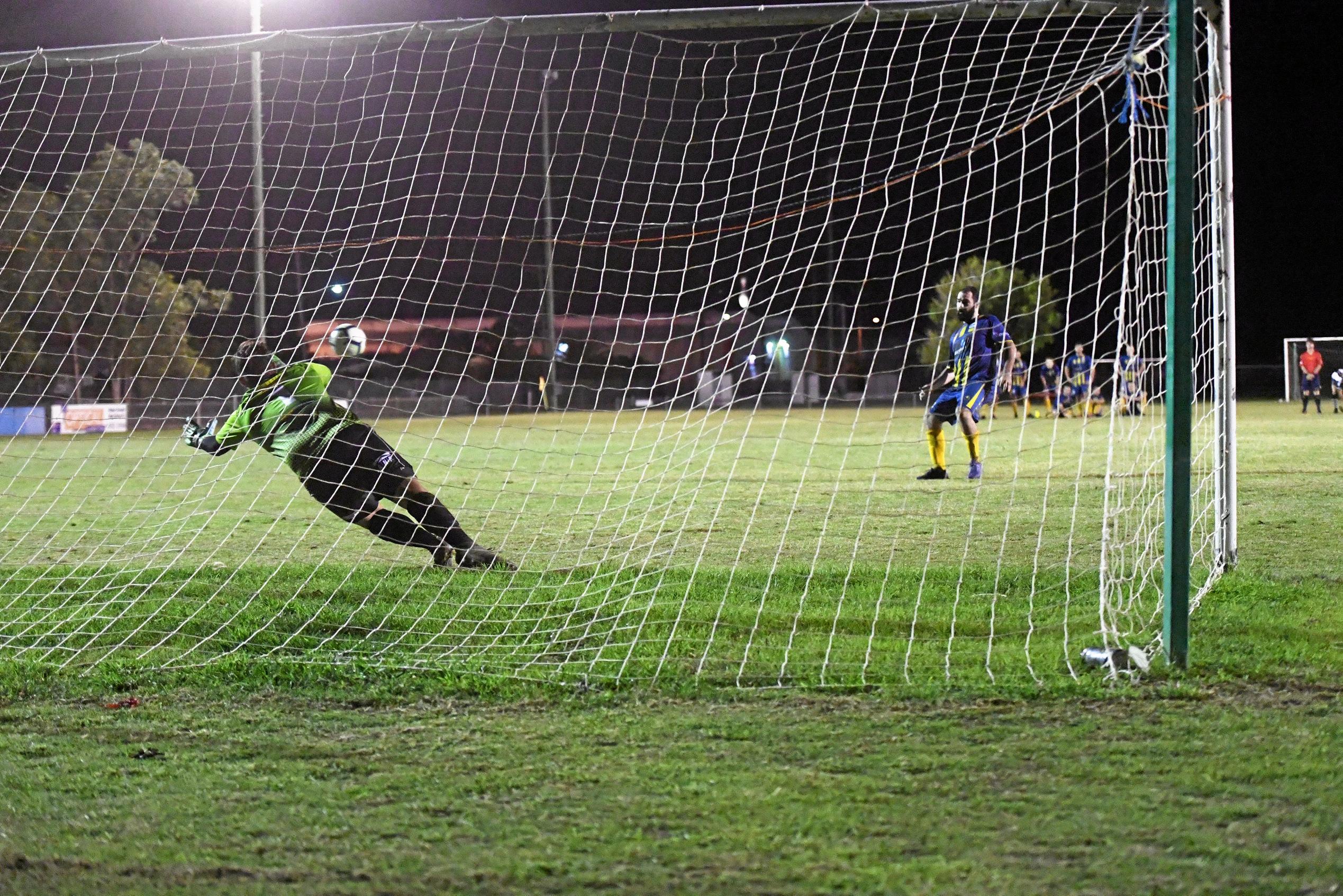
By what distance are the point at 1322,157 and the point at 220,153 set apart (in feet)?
105

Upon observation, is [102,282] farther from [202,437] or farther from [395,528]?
[395,528]

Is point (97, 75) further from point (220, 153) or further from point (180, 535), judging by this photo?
point (220, 153)

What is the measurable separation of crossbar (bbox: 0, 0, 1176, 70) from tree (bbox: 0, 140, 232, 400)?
20.4 metres

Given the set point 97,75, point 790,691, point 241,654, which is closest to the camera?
point 790,691

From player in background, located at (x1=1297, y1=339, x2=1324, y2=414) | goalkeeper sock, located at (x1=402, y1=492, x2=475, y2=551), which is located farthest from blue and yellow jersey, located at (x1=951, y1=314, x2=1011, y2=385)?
player in background, located at (x1=1297, y1=339, x2=1324, y2=414)

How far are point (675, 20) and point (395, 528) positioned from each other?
10.3 ft

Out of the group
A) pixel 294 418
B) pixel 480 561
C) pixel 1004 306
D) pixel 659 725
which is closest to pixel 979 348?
pixel 480 561

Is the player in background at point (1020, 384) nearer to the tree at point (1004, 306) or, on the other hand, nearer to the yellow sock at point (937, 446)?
the yellow sock at point (937, 446)

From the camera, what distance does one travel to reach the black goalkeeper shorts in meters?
7.04

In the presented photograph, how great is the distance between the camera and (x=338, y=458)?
7.12m

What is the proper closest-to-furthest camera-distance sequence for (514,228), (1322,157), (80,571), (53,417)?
(80,571), (53,417), (514,228), (1322,157)

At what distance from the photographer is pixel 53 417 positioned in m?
29.1

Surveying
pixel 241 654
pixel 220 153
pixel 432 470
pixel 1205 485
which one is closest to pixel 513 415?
pixel 220 153

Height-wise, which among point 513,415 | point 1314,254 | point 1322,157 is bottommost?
point 513,415
